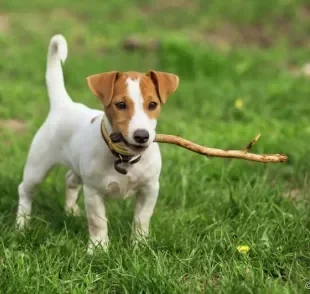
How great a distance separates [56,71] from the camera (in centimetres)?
460

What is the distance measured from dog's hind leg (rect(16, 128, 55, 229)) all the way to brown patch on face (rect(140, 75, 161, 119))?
1041 millimetres

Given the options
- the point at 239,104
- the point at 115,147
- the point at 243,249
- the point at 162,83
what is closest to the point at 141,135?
the point at 115,147

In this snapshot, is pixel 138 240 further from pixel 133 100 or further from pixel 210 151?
pixel 133 100

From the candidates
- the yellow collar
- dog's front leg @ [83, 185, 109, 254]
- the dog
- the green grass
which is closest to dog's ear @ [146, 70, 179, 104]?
the dog

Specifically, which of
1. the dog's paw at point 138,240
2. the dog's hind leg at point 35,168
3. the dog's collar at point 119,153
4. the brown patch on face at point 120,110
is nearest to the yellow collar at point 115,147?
the dog's collar at point 119,153

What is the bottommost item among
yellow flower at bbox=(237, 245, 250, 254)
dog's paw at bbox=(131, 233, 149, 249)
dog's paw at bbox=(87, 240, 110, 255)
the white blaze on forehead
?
dog's paw at bbox=(87, 240, 110, 255)

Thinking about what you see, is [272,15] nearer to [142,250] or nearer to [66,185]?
[66,185]

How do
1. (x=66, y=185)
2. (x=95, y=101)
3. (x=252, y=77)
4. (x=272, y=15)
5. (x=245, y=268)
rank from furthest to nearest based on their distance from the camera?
1. (x=272, y=15)
2. (x=252, y=77)
3. (x=95, y=101)
4. (x=66, y=185)
5. (x=245, y=268)

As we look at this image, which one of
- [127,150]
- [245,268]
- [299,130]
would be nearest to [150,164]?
[127,150]

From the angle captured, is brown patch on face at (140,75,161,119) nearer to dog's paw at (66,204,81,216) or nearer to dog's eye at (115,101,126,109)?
dog's eye at (115,101,126,109)

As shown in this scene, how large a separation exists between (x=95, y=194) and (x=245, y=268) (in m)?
1.02

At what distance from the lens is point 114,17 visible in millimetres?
12688

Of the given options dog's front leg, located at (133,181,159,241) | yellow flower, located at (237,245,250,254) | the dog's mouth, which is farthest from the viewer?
dog's front leg, located at (133,181,159,241)

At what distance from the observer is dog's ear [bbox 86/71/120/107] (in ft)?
11.8
